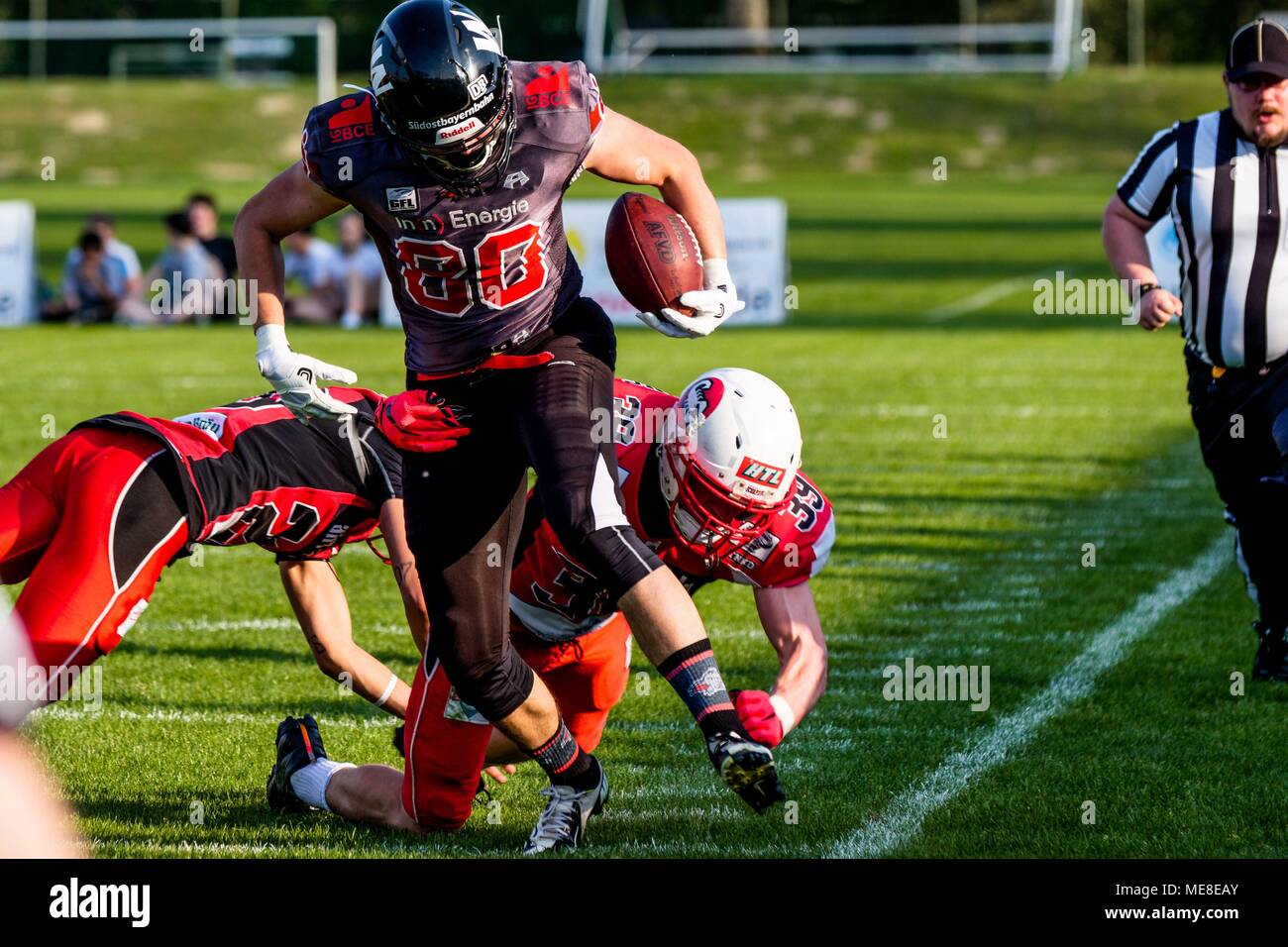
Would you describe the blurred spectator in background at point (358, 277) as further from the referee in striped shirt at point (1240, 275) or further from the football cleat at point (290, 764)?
the football cleat at point (290, 764)

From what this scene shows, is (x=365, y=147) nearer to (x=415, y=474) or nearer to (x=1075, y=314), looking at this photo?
(x=415, y=474)

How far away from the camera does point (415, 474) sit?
455 centimetres

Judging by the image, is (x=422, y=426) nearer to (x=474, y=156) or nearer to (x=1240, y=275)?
(x=474, y=156)

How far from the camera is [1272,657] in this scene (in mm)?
6176

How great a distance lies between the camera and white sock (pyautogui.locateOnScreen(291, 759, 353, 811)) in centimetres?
486

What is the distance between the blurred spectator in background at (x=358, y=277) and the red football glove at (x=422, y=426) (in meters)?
14.8

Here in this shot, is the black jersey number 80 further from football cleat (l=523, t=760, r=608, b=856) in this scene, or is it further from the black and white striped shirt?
the black and white striped shirt

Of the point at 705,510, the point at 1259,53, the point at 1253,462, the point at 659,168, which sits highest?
the point at 1259,53

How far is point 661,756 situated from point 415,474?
4.34 ft

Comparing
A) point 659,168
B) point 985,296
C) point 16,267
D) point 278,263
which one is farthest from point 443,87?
point 985,296

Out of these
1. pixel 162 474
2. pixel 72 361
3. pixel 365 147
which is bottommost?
pixel 72 361

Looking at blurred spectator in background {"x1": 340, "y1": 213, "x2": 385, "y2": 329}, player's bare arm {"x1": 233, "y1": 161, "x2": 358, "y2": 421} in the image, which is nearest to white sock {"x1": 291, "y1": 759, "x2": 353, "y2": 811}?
player's bare arm {"x1": 233, "y1": 161, "x2": 358, "y2": 421}

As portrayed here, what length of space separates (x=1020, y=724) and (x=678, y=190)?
2036mm
